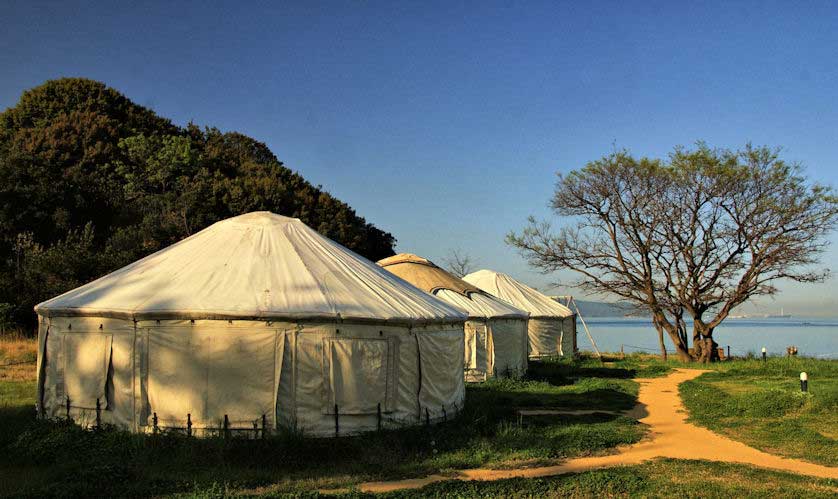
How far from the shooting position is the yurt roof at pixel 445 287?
19.9 meters

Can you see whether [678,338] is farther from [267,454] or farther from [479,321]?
[267,454]

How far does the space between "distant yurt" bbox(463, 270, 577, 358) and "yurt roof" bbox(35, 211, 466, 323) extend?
1483 centimetres

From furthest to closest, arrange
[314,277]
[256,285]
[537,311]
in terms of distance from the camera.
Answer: [537,311] → [314,277] → [256,285]

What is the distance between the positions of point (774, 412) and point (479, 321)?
7.93 meters

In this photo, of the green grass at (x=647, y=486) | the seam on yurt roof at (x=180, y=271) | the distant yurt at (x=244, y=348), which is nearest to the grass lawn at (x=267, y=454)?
the distant yurt at (x=244, y=348)

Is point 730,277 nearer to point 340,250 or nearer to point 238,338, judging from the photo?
point 340,250

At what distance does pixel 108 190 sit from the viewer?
3494 cm

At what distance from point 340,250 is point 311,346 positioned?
292 centimetres

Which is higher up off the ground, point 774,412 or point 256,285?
point 256,285

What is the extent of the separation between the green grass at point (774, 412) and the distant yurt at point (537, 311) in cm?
738

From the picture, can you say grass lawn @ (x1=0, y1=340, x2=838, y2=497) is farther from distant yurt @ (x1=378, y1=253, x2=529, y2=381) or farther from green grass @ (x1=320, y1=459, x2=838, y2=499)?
distant yurt @ (x1=378, y1=253, x2=529, y2=381)

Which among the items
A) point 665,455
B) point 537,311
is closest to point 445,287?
point 537,311

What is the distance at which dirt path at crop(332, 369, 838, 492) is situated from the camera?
8547 millimetres

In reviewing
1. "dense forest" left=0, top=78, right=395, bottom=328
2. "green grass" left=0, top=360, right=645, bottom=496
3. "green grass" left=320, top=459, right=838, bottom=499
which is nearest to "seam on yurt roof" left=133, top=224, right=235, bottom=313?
"green grass" left=0, top=360, right=645, bottom=496
